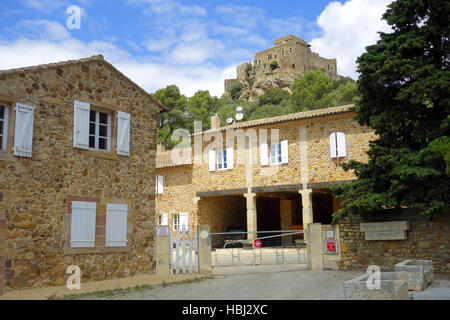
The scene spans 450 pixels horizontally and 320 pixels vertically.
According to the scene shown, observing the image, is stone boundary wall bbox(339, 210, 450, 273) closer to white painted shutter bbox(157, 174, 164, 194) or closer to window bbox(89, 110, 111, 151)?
window bbox(89, 110, 111, 151)

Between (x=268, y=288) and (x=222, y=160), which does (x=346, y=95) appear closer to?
(x=222, y=160)

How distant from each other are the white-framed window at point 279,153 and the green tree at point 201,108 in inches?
914

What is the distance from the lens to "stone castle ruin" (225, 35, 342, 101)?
66519 mm

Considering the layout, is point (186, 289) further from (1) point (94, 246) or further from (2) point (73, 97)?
(2) point (73, 97)

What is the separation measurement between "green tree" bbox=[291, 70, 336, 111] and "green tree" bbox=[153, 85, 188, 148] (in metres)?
11.5

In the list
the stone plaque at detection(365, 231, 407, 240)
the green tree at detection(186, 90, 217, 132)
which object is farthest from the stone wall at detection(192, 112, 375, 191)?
the green tree at detection(186, 90, 217, 132)

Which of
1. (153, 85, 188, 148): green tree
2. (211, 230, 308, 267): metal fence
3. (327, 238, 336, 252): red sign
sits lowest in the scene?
(211, 230, 308, 267): metal fence

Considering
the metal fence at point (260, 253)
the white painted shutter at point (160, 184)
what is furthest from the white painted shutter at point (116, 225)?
the white painted shutter at point (160, 184)

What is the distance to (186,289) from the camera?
29.7 ft

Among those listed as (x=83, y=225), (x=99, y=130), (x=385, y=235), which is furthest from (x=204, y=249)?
(x=385, y=235)

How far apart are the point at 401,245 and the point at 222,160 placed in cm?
1220

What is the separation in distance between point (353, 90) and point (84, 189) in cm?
3931
